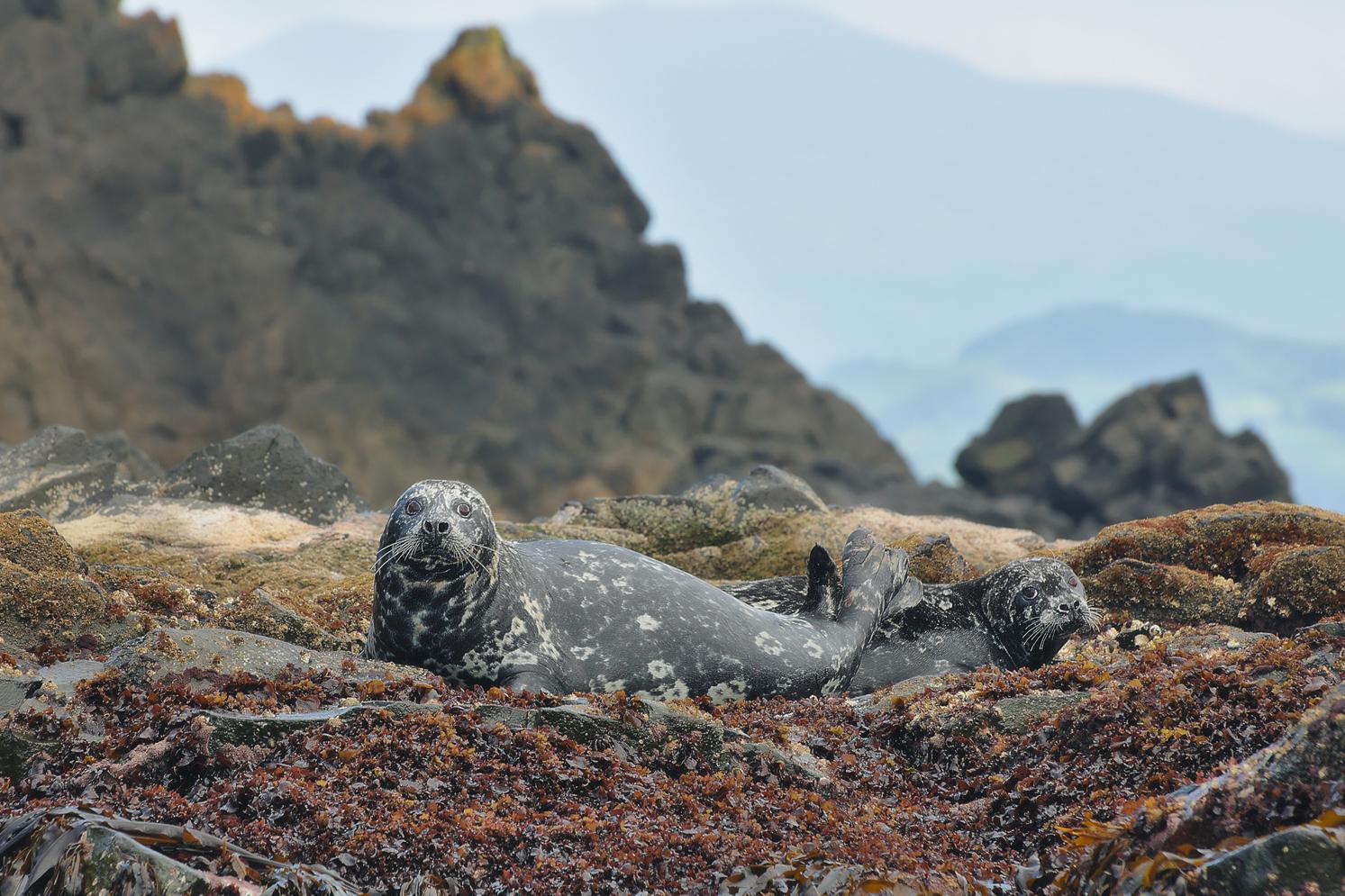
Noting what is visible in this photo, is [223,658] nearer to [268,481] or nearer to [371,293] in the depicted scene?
[268,481]

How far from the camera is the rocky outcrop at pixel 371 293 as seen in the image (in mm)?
41312

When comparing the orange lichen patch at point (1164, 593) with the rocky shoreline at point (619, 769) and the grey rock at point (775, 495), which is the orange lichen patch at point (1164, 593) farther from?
the grey rock at point (775, 495)

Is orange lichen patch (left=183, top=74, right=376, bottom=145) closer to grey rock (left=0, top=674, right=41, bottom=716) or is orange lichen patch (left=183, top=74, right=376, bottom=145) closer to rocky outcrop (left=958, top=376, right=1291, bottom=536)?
rocky outcrop (left=958, top=376, right=1291, bottom=536)

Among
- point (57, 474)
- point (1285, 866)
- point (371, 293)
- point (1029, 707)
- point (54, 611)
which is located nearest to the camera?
point (1285, 866)

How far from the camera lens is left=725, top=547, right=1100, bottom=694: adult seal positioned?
942 centimetres

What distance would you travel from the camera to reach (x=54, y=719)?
6.33 metres

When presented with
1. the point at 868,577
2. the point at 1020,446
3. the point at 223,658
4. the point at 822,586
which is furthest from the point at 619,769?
the point at 1020,446

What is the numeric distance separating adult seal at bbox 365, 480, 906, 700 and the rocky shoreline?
41 cm

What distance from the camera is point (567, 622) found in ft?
27.3

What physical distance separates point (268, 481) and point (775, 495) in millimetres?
5505

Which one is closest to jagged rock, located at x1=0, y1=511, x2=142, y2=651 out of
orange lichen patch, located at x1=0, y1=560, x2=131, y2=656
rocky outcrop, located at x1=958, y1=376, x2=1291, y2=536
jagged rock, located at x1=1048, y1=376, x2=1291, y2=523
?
orange lichen patch, located at x1=0, y1=560, x2=131, y2=656

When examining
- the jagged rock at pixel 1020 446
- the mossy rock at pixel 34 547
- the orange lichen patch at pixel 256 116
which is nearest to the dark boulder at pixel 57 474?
the mossy rock at pixel 34 547

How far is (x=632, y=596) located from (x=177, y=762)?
10.7 ft

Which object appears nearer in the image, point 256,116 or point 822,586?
point 822,586
